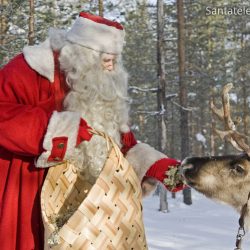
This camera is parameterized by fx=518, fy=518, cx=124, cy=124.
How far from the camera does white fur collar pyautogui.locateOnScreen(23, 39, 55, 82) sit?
289cm

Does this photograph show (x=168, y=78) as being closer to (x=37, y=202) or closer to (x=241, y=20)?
(x=241, y=20)

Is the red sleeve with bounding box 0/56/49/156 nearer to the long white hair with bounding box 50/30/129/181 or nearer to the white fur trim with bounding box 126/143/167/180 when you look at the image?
the long white hair with bounding box 50/30/129/181

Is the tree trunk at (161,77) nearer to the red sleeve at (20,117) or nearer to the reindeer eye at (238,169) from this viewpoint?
the reindeer eye at (238,169)

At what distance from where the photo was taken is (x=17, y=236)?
284cm

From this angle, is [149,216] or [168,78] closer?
[149,216]

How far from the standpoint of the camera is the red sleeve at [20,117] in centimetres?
261

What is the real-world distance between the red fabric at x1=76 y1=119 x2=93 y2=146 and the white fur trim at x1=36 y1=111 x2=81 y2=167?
36mm

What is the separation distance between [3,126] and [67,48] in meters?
0.67

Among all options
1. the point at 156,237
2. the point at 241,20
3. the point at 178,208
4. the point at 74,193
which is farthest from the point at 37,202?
the point at 241,20

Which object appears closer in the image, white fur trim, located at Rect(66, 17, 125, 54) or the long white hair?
the long white hair

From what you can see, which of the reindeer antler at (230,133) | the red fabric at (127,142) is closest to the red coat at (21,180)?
the red fabric at (127,142)

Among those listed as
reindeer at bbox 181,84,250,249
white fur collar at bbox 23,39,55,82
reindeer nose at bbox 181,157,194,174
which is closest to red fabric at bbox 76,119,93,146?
white fur collar at bbox 23,39,55,82

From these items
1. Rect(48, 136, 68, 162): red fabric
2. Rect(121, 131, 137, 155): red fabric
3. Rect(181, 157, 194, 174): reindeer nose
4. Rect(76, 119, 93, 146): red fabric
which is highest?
Rect(76, 119, 93, 146): red fabric

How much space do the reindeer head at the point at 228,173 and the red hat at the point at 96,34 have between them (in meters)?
1.05
